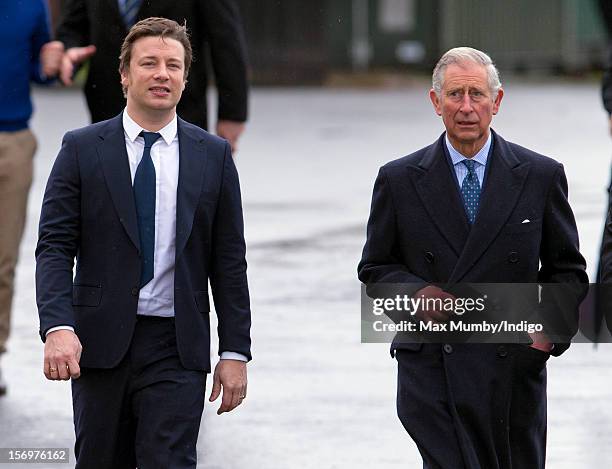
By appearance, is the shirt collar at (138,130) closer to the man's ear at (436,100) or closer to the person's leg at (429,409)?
the man's ear at (436,100)

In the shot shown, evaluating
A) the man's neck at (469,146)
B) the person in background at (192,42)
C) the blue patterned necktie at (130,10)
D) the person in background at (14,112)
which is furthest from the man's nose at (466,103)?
the person in background at (14,112)

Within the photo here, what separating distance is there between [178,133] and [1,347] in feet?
9.71

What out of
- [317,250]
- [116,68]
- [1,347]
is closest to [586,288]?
[116,68]

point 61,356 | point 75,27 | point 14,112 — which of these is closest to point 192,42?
point 75,27

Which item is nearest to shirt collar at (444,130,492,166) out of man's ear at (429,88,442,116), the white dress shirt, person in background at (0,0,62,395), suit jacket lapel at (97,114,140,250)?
man's ear at (429,88,442,116)

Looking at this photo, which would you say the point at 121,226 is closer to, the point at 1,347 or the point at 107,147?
the point at 107,147

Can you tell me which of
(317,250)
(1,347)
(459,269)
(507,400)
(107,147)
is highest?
(107,147)

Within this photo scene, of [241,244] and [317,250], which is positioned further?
[317,250]

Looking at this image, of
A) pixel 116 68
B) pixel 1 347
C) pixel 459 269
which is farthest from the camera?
pixel 1 347

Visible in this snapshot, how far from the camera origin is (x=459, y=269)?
187 inches

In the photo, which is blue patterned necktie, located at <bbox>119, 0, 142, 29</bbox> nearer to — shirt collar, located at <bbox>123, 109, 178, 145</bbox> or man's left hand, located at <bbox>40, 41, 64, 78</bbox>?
man's left hand, located at <bbox>40, 41, 64, 78</bbox>

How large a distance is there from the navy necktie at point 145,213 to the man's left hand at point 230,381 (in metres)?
0.34

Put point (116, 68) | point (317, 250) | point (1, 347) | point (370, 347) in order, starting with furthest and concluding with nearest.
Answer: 1. point (317, 250)
2. point (370, 347)
3. point (1, 347)
4. point (116, 68)

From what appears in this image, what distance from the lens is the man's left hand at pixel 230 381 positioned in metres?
4.90
